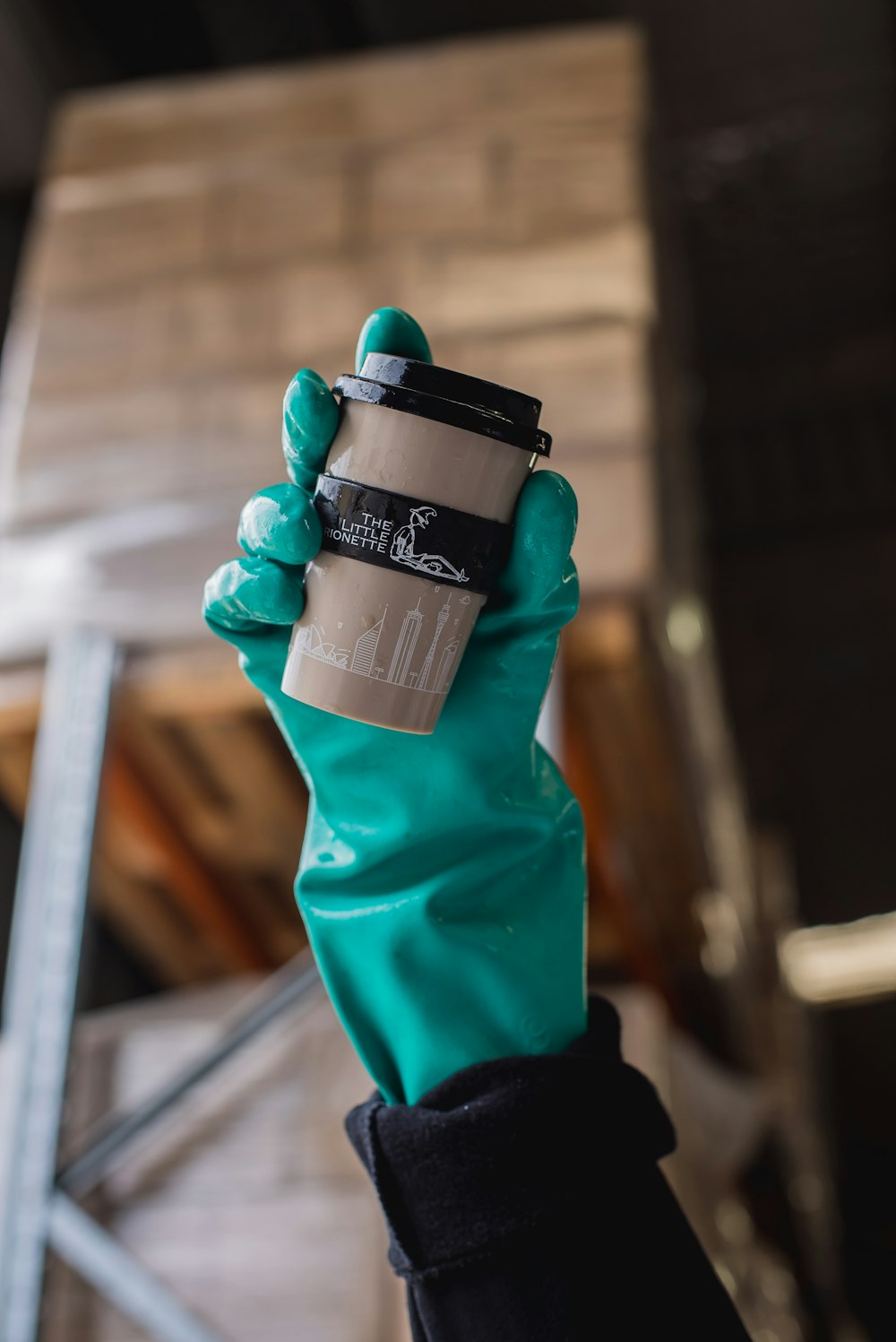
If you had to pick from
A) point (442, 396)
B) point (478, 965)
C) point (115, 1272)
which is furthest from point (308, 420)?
point (115, 1272)

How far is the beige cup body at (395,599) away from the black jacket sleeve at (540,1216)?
0.36 m

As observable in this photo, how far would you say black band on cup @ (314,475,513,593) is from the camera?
1.17 metres

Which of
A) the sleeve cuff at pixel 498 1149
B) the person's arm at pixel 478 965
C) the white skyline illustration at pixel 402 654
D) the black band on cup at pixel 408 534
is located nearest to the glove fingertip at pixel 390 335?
the person's arm at pixel 478 965

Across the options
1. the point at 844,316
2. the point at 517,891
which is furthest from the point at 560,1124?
the point at 844,316

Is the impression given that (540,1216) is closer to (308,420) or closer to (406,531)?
(406,531)

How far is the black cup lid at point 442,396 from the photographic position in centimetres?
116

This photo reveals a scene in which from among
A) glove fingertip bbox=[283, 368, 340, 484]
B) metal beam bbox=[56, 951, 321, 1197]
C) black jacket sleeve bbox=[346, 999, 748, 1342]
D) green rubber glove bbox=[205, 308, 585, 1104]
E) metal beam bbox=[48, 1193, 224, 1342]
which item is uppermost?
glove fingertip bbox=[283, 368, 340, 484]

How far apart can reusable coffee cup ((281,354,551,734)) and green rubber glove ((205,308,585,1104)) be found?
0.11ft

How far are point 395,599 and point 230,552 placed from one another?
7.20 feet

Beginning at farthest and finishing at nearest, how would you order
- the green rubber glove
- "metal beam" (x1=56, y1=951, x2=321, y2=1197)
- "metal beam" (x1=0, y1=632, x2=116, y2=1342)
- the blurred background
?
the blurred background
"metal beam" (x1=56, y1=951, x2=321, y2=1197)
"metal beam" (x1=0, y1=632, x2=116, y2=1342)
the green rubber glove

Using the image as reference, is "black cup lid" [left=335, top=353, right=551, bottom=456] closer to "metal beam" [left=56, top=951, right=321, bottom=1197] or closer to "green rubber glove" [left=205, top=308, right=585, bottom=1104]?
"green rubber glove" [left=205, top=308, right=585, bottom=1104]

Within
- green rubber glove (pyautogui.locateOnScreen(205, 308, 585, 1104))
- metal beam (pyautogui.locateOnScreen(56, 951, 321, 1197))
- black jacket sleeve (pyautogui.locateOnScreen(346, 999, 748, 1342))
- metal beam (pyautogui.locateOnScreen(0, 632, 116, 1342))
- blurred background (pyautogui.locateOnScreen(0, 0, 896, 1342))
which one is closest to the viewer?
black jacket sleeve (pyautogui.locateOnScreen(346, 999, 748, 1342))

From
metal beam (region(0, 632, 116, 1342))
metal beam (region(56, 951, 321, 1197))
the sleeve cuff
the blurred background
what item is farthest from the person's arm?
metal beam (region(0, 632, 116, 1342))

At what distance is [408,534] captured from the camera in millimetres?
1169
